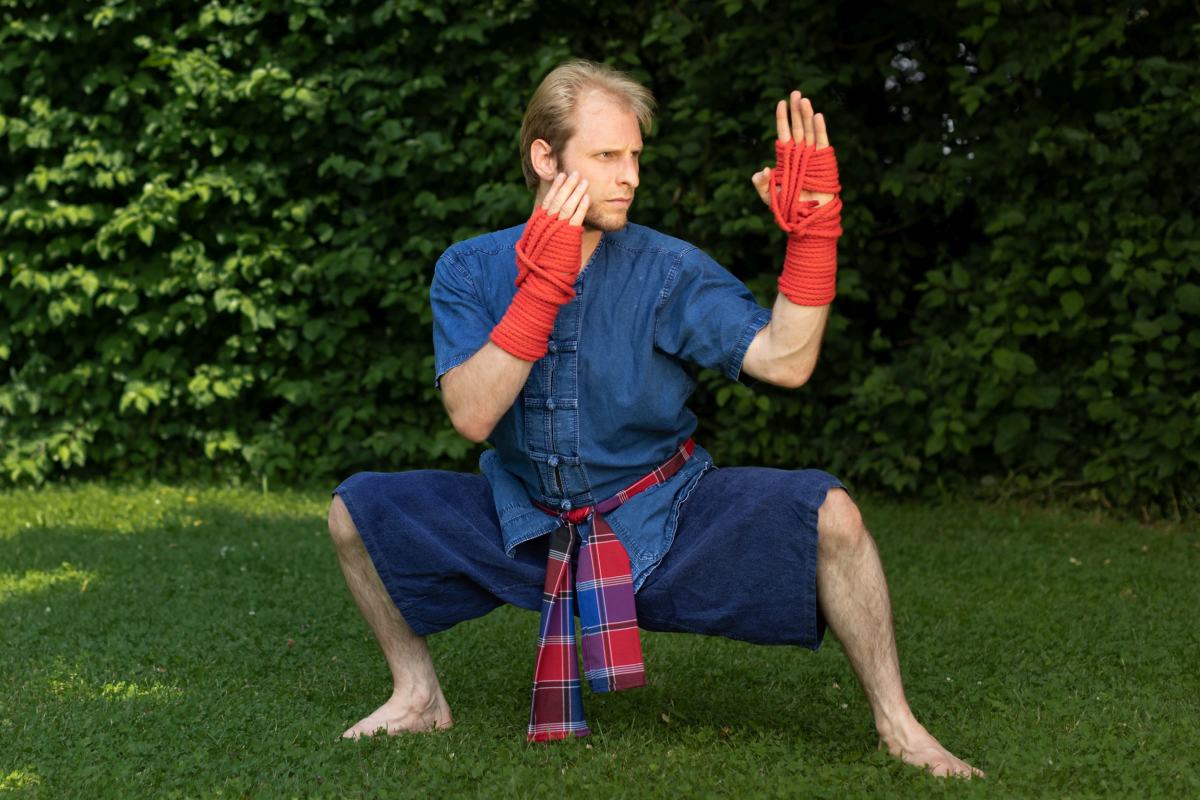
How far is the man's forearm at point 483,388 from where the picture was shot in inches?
111

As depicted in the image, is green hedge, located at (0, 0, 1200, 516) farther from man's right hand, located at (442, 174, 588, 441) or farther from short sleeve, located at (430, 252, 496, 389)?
man's right hand, located at (442, 174, 588, 441)

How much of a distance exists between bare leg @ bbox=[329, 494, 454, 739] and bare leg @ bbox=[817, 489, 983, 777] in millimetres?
946

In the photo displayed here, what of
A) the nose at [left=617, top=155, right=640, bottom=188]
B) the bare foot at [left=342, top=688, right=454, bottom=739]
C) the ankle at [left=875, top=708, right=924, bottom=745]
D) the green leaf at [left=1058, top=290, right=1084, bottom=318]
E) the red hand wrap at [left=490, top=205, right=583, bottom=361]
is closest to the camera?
the red hand wrap at [left=490, top=205, right=583, bottom=361]

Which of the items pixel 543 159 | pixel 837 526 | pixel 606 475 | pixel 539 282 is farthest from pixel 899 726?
pixel 543 159

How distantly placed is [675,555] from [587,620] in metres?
0.23

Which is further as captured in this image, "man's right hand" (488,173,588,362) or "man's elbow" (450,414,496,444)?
"man's elbow" (450,414,496,444)

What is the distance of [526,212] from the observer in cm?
610

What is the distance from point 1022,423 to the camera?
5.50 meters

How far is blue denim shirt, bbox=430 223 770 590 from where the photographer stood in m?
2.99

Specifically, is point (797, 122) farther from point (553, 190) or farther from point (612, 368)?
point (612, 368)

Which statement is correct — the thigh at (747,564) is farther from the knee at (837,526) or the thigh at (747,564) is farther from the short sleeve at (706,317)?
the short sleeve at (706,317)

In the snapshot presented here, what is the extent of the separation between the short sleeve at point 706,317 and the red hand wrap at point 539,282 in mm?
310

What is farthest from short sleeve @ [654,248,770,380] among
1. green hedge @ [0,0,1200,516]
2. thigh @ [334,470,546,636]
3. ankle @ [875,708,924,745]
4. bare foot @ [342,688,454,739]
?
green hedge @ [0,0,1200,516]

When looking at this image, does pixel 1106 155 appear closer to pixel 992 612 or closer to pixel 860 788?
pixel 992 612
